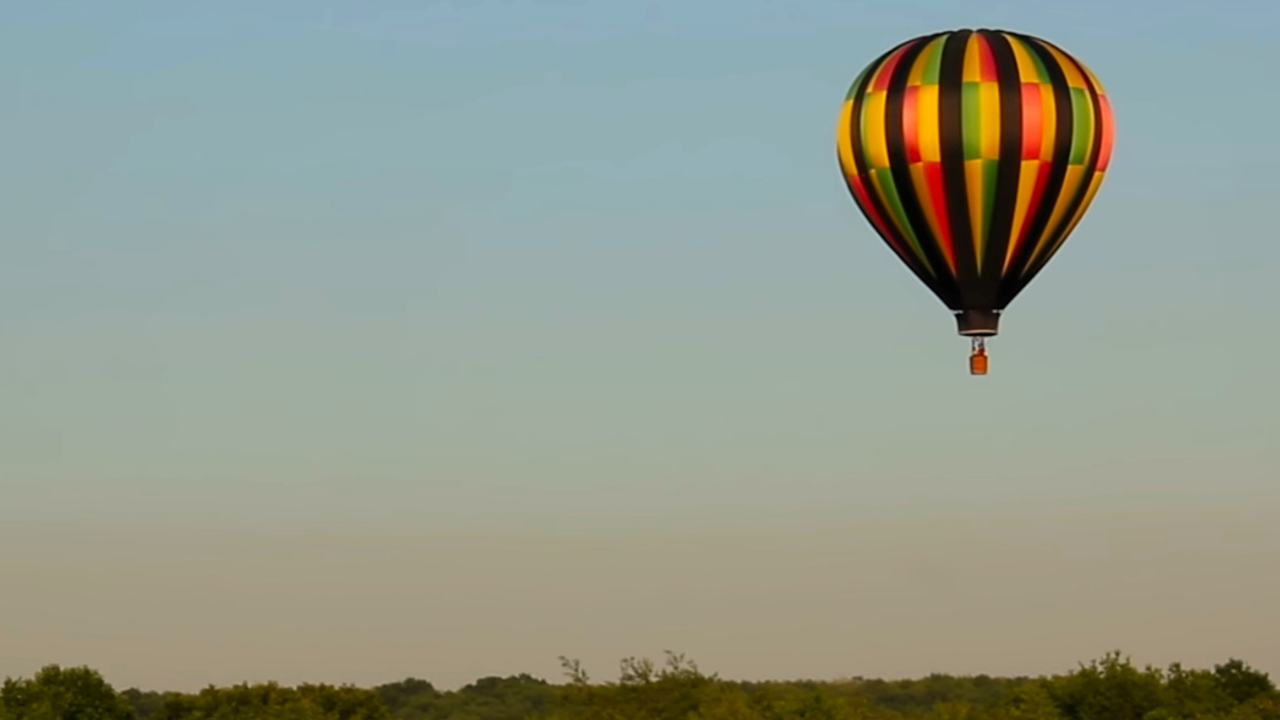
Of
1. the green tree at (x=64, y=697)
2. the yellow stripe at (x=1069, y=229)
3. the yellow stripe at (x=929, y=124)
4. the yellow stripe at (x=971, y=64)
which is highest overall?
the yellow stripe at (x=971, y=64)

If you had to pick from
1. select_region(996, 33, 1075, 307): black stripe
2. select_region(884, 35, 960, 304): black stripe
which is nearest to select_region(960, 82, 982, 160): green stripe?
select_region(884, 35, 960, 304): black stripe

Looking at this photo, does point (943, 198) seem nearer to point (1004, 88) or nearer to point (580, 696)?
point (1004, 88)

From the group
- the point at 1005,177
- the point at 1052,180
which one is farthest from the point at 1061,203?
the point at 1005,177

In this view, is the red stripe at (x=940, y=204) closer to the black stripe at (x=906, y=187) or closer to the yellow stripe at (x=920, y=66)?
the black stripe at (x=906, y=187)

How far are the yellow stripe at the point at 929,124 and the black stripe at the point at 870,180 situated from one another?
1.59 metres

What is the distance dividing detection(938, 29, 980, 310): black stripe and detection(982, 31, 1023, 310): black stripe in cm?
32

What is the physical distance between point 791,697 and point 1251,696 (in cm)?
1647

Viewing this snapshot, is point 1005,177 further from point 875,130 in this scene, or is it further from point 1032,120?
point 875,130

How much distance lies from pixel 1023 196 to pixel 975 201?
3.35 ft

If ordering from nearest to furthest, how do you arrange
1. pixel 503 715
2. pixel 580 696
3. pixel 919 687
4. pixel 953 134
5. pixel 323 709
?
pixel 953 134
pixel 580 696
pixel 323 709
pixel 503 715
pixel 919 687

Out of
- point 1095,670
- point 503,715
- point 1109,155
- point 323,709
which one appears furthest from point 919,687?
point 1109,155

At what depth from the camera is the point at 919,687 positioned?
12712cm

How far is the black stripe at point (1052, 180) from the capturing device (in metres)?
48.7

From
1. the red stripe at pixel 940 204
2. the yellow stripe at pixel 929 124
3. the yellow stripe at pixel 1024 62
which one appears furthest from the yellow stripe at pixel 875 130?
the yellow stripe at pixel 1024 62
